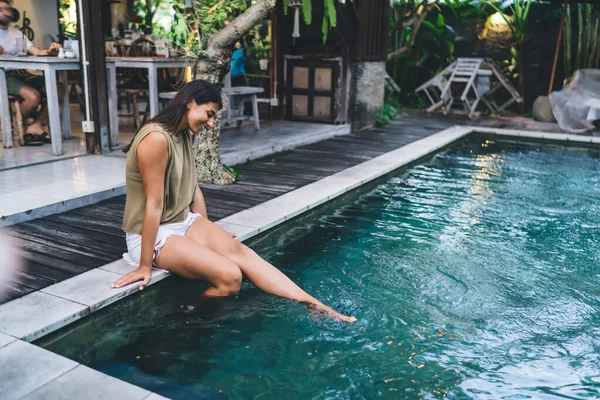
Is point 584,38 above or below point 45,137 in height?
above

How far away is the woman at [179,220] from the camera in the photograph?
10.0 feet

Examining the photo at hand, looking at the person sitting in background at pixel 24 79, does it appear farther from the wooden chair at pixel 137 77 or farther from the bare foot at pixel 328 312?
the bare foot at pixel 328 312

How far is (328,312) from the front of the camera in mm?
3215

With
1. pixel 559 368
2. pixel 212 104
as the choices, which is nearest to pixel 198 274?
pixel 212 104

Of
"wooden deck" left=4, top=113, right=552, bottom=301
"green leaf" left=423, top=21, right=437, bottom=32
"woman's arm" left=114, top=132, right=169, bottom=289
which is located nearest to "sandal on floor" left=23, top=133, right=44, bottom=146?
"wooden deck" left=4, top=113, right=552, bottom=301

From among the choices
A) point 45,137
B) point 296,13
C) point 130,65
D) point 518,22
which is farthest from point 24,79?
point 518,22

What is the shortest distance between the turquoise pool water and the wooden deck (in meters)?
0.64

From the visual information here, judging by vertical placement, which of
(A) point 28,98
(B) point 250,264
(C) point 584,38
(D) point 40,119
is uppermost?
(C) point 584,38

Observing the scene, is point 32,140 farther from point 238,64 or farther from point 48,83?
point 238,64

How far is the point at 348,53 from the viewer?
9.50 meters

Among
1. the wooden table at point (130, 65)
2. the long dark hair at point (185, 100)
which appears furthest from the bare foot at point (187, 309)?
the wooden table at point (130, 65)

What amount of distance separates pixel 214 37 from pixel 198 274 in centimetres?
288

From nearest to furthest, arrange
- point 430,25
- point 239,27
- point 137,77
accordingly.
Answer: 1. point 239,27
2. point 137,77
3. point 430,25

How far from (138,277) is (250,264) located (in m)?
0.64
